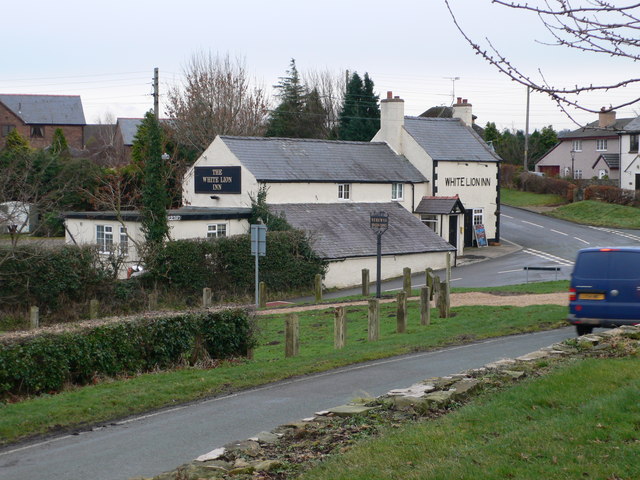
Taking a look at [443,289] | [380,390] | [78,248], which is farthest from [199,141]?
[380,390]

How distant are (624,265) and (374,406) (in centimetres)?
955

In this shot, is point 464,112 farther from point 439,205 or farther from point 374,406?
point 374,406

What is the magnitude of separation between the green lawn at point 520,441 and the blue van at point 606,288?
739 cm

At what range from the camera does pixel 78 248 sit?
94.1 ft

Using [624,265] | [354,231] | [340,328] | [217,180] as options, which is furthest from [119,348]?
[217,180]

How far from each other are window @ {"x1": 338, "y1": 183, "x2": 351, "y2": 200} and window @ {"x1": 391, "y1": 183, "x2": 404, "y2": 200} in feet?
10.6

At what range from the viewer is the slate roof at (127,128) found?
9575cm

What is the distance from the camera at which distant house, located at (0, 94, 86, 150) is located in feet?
300

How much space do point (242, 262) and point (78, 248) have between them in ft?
24.1

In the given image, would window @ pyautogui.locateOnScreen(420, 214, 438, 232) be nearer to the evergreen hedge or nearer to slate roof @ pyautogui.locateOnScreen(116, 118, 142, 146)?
the evergreen hedge

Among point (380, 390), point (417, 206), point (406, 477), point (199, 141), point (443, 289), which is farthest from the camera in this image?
point (199, 141)

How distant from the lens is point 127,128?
9844 cm

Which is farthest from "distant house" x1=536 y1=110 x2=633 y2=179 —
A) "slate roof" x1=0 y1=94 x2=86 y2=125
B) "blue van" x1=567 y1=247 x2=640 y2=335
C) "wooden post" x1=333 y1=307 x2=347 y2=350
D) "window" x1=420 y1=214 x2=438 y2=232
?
→ "wooden post" x1=333 y1=307 x2=347 y2=350

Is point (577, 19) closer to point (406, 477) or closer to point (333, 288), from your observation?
point (406, 477)
